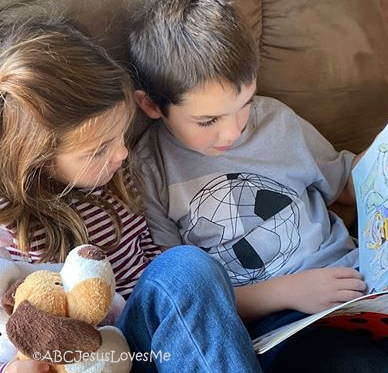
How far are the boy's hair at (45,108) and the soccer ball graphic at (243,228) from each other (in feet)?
0.74

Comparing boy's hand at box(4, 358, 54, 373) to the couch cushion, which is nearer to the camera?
boy's hand at box(4, 358, 54, 373)

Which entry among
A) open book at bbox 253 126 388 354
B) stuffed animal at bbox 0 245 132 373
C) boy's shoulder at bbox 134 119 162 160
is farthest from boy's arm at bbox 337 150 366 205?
stuffed animal at bbox 0 245 132 373

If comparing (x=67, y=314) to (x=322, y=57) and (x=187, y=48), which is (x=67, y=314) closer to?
(x=187, y=48)

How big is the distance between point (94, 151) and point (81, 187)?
10cm

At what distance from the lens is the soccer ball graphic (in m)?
1.13

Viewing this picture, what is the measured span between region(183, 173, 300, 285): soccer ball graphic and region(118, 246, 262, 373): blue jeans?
253mm

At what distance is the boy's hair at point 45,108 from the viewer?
862 millimetres

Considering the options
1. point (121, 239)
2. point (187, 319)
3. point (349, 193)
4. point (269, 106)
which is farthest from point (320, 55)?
point (187, 319)

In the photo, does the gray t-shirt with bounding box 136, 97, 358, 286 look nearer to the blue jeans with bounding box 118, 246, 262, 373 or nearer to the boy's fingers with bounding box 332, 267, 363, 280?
the boy's fingers with bounding box 332, 267, 363, 280

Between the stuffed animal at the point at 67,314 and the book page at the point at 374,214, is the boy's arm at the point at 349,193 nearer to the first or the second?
the book page at the point at 374,214

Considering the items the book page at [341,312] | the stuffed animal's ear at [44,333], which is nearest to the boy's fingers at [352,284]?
the book page at [341,312]

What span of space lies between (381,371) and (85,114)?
53 cm

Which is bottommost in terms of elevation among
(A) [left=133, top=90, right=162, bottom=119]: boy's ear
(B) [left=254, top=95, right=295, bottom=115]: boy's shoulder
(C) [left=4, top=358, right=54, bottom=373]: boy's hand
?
(C) [left=4, top=358, right=54, bottom=373]: boy's hand

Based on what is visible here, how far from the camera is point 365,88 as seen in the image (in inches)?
49.8
